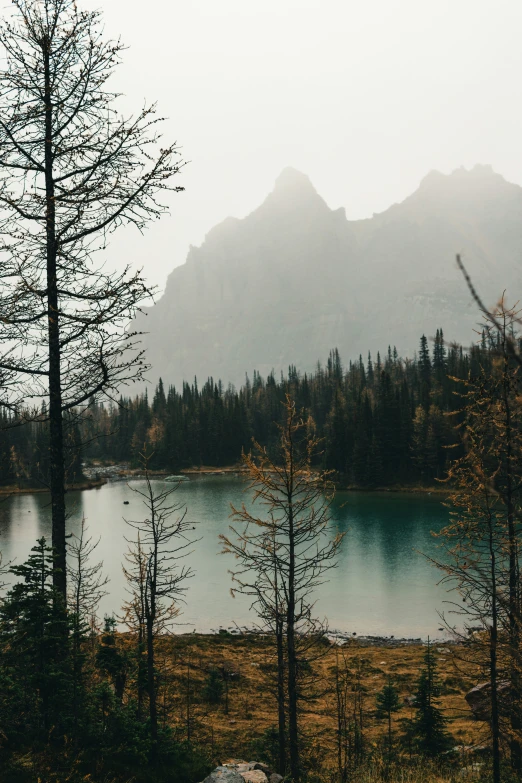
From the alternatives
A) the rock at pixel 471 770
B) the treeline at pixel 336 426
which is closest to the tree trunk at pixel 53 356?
the rock at pixel 471 770

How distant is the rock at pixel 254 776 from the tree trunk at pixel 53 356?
4907 millimetres

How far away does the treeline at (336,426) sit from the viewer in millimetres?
87375

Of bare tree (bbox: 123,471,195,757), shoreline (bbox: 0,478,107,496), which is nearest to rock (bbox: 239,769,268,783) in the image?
bare tree (bbox: 123,471,195,757)

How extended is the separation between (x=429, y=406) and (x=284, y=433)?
8601 cm

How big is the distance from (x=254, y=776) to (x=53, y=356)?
9.06 m

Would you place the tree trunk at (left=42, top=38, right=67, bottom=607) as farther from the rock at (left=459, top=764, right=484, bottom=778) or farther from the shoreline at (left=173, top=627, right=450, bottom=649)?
the shoreline at (left=173, top=627, right=450, bottom=649)

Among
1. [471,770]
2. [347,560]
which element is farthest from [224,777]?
[347,560]

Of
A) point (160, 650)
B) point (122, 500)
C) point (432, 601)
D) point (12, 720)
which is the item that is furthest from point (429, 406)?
point (12, 720)

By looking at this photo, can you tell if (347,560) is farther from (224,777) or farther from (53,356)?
(53,356)

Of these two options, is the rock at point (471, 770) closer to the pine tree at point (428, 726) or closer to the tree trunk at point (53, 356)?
the pine tree at point (428, 726)

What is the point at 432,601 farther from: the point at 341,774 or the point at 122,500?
the point at 122,500

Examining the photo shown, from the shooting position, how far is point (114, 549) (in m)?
46.7

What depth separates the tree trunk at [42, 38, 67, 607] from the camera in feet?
30.7

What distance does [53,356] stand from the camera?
9.66 m
